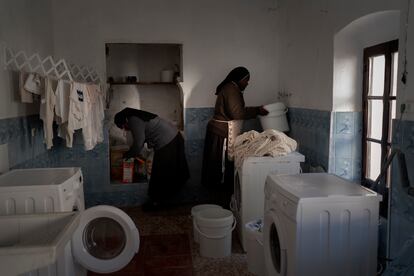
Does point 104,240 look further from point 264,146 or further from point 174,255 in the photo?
point 264,146

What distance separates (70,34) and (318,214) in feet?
10.5

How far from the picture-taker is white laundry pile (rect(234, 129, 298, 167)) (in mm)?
2891

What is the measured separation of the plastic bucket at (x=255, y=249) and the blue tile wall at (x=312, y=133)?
2.78ft

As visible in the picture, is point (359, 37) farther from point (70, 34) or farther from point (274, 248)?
point (70, 34)

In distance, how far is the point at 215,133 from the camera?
148 inches

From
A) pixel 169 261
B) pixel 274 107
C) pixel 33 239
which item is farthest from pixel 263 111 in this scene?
pixel 33 239

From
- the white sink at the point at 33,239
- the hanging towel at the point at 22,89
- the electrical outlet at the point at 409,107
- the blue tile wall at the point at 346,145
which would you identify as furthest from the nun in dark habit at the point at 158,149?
the electrical outlet at the point at 409,107

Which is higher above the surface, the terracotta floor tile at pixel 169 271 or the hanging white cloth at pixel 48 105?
the hanging white cloth at pixel 48 105

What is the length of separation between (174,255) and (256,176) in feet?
2.94

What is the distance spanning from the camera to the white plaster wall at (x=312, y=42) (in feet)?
8.61

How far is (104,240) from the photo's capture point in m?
2.41

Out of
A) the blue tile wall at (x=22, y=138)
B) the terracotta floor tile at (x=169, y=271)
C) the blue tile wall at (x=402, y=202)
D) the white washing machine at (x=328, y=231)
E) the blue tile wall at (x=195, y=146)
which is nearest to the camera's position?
the white washing machine at (x=328, y=231)

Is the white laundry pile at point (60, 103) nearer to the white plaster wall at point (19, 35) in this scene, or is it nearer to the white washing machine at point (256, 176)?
the white plaster wall at point (19, 35)

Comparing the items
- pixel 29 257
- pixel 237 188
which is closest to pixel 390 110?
pixel 237 188
